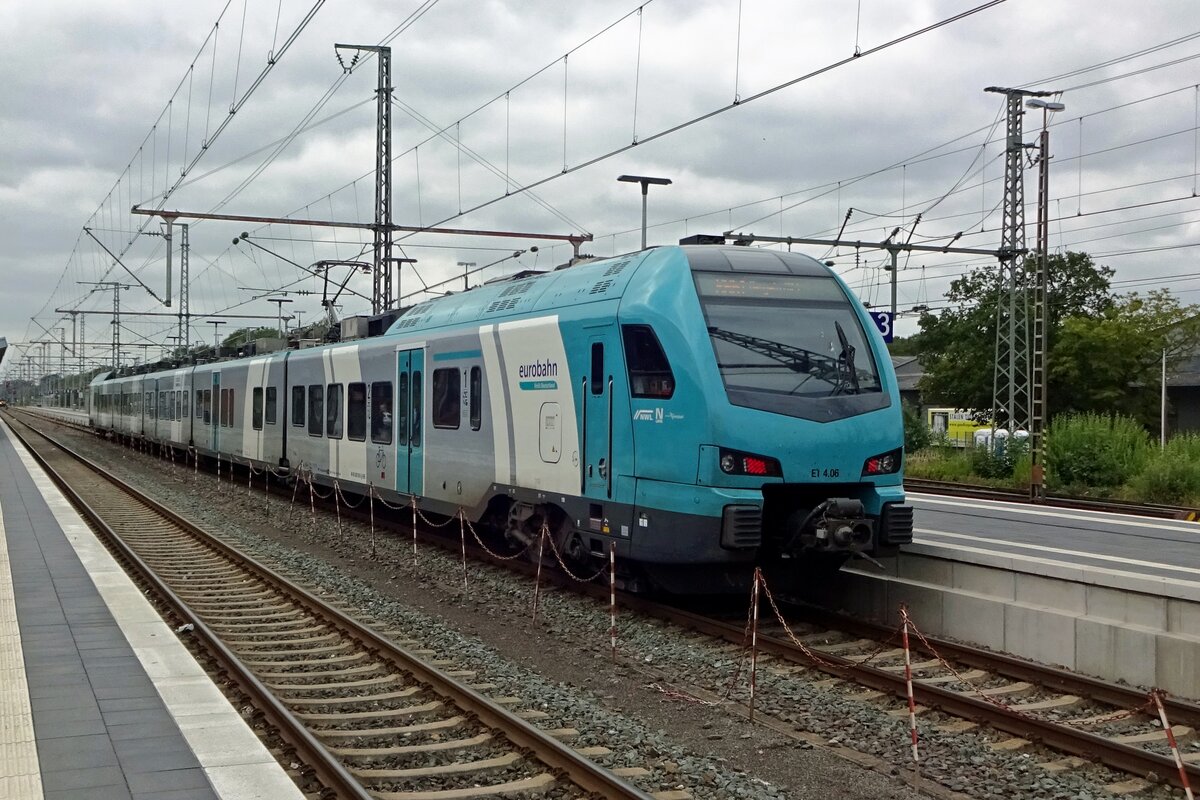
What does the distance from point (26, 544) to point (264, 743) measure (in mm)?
10226

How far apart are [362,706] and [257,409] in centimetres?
1783

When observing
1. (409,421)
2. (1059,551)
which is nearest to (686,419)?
(1059,551)

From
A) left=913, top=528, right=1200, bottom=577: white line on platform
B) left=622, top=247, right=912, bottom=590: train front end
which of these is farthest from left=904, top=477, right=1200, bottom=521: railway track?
left=622, top=247, right=912, bottom=590: train front end

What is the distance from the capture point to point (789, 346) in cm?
1035

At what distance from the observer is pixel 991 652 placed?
965 centimetres

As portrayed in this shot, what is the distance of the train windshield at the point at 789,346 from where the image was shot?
9.95 meters

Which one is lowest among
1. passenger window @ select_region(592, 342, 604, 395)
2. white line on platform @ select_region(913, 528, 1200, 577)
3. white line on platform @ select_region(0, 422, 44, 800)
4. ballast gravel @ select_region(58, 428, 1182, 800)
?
ballast gravel @ select_region(58, 428, 1182, 800)

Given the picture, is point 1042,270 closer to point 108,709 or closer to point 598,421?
point 598,421

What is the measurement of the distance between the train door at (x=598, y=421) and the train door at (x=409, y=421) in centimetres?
473

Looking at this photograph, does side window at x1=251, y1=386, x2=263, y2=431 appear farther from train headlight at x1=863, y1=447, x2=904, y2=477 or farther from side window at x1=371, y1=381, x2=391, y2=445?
train headlight at x1=863, y1=447, x2=904, y2=477

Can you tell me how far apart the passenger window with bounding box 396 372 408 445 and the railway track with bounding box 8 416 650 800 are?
2.93 m

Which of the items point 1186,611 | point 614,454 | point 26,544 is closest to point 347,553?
point 26,544

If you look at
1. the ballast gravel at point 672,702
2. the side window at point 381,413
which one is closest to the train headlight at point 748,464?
the ballast gravel at point 672,702

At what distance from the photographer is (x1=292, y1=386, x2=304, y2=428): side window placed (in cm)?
2131
